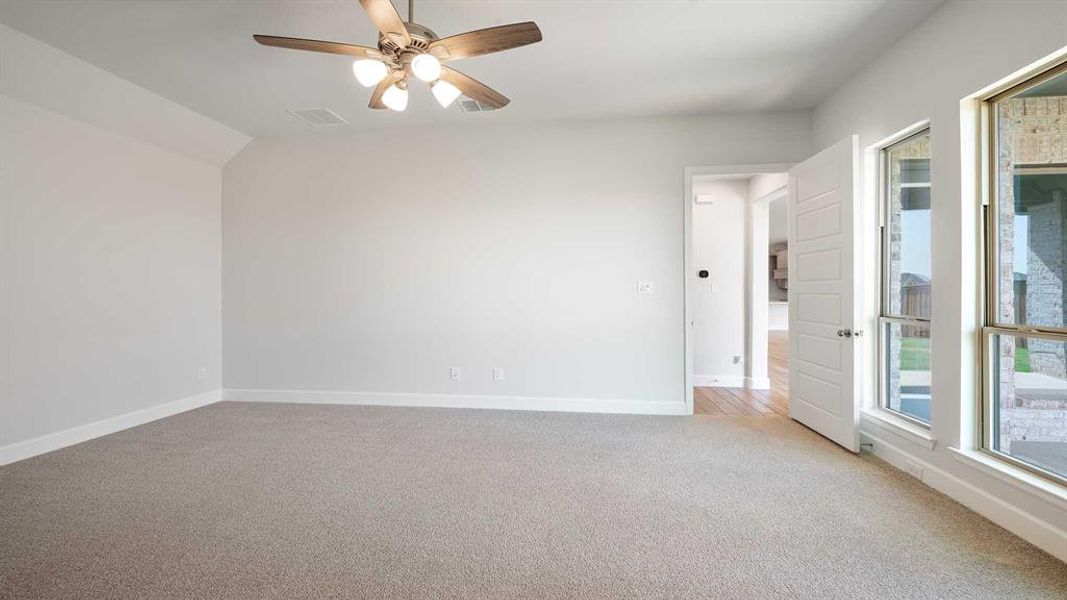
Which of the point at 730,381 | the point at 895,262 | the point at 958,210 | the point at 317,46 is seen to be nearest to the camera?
the point at 317,46

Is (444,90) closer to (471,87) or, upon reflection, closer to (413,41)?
(471,87)

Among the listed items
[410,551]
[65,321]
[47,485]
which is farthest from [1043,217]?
[65,321]

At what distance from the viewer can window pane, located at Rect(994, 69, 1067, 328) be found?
196 cm

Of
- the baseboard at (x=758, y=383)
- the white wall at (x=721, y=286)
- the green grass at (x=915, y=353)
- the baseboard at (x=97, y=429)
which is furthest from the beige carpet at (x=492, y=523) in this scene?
the white wall at (x=721, y=286)

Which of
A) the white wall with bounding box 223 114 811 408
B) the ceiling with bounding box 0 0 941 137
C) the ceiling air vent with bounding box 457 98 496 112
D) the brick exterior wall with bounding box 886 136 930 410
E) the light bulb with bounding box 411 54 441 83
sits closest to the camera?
the light bulb with bounding box 411 54 441 83

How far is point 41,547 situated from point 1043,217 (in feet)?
15.7

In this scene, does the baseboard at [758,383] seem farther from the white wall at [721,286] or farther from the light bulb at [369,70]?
the light bulb at [369,70]

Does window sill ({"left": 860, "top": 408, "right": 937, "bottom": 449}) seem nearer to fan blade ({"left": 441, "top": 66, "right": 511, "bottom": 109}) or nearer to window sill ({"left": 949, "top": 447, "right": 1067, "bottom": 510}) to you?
window sill ({"left": 949, "top": 447, "right": 1067, "bottom": 510})

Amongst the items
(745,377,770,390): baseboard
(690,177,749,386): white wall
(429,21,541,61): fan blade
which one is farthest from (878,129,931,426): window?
(429,21,541,61): fan blade

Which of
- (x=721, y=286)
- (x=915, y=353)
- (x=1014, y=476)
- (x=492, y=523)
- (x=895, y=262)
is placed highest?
(x=895, y=262)

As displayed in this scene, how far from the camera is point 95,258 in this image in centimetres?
348

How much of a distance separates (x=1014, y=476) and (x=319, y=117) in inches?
209

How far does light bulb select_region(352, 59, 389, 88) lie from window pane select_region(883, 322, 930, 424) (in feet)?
11.5

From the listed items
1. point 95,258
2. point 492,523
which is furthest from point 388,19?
point 95,258
